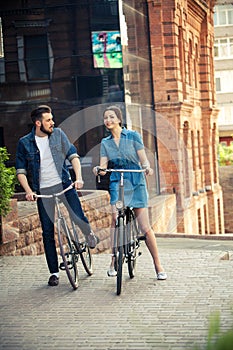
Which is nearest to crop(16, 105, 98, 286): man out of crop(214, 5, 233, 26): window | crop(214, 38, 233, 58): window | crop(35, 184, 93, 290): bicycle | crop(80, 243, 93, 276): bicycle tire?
crop(35, 184, 93, 290): bicycle

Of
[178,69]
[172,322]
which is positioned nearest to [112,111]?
[172,322]

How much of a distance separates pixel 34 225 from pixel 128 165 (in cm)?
410

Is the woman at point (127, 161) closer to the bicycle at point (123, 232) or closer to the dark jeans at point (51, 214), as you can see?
the bicycle at point (123, 232)

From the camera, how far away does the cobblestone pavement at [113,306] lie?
722 cm

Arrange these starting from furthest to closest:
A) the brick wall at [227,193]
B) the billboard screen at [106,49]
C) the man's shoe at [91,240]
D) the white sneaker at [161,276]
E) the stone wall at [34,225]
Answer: the brick wall at [227,193]
the billboard screen at [106,49]
the stone wall at [34,225]
the man's shoe at [91,240]
the white sneaker at [161,276]

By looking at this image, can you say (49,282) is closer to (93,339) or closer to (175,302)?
(175,302)

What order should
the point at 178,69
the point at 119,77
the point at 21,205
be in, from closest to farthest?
the point at 21,205 → the point at 119,77 → the point at 178,69

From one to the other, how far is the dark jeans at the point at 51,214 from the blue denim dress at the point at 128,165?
0.38m

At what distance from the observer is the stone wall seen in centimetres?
1250

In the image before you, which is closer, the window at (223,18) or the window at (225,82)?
the window at (225,82)

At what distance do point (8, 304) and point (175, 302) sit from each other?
62.9 inches

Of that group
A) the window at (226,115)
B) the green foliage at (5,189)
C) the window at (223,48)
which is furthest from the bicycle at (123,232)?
the window at (226,115)

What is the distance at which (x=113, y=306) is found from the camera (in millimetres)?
8602

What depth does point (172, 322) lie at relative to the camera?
771 centimetres
